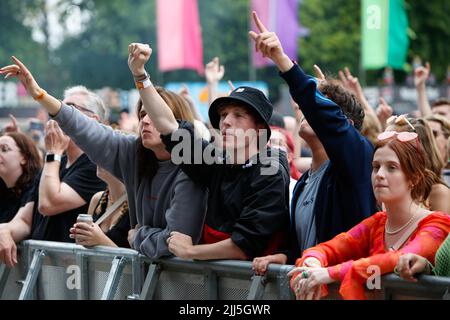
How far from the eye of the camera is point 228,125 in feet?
16.6

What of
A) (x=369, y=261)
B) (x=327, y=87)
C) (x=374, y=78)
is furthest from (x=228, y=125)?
(x=374, y=78)

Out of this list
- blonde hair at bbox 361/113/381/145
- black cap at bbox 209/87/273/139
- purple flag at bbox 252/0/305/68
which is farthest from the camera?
purple flag at bbox 252/0/305/68

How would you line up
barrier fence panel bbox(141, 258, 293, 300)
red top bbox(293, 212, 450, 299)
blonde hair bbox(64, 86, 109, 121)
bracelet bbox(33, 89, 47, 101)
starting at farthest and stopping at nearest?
blonde hair bbox(64, 86, 109, 121) → bracelet bbox(33, 89, 47, 101) → barrier fence panel bbox(141, 258, 293, 300) → red top bbox(293, 212, 450, 299)

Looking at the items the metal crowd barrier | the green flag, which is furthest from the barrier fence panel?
the green flag

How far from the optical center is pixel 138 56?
16.8 feet

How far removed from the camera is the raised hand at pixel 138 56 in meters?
5.12

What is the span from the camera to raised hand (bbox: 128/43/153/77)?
512 cm

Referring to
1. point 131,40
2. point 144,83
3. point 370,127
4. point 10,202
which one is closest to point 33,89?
point 144,83

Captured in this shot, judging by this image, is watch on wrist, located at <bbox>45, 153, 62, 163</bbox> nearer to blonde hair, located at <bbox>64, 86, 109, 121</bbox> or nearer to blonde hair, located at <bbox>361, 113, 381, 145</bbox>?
blonde hair, located at <bbox>64, 86, 109, 121</bbox>

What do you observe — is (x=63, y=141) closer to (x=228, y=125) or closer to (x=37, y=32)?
(x=228, y=125)

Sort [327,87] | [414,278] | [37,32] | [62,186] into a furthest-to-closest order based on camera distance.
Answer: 1. [37,32]
2. [62,186]
3. [327,87]
4. [414,278]

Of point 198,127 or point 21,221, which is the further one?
point 21,221

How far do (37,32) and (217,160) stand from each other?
57281 mm

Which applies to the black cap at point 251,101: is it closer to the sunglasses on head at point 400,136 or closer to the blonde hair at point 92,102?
the sunglasses on head at point 400,136
